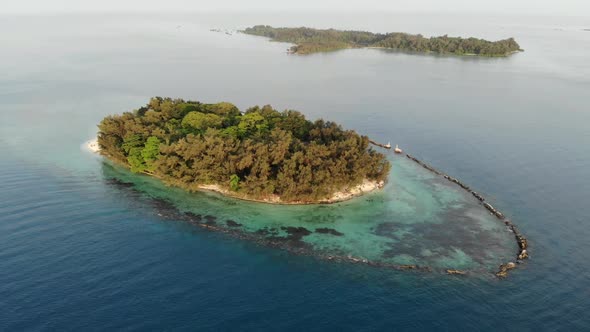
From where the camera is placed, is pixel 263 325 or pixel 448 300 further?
pixel 448 300

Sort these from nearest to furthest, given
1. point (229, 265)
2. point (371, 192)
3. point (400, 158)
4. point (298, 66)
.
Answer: point (229, 265), point (371, 192), point (400, 158), point (298, 66)

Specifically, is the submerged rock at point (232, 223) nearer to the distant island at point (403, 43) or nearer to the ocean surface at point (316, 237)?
the ocean surface at point (316, 237)

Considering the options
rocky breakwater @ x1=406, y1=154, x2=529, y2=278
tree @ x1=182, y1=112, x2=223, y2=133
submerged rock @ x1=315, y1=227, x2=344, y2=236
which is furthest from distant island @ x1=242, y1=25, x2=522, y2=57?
submerged rock @ x1=315, y1=227, x2=344, y2=236

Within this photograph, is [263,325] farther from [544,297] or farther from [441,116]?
[441,116]

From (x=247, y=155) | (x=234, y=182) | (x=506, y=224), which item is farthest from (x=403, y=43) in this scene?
(x=234, y=182)

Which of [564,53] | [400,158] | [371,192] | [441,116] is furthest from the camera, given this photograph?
[564,53]

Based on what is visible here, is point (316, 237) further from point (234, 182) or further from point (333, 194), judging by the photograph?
point (234, 182)

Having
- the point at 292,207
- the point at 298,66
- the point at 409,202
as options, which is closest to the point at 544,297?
the point at 409,202
